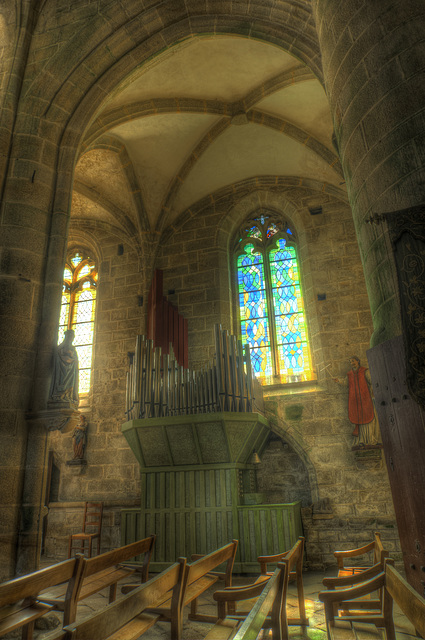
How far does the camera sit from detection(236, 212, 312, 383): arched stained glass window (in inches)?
338

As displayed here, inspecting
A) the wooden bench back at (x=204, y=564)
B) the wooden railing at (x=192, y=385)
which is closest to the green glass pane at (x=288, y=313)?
the wooden railing at (x=192, y=385)

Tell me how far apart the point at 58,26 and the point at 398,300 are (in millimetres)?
6560

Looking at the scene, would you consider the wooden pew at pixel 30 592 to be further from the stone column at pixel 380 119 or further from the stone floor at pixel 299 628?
the stone column at pixel 380 119

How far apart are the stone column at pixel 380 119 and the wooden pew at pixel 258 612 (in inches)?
63.1

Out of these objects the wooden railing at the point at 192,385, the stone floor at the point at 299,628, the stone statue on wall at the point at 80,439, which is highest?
the wooden railing at the point at 192,385

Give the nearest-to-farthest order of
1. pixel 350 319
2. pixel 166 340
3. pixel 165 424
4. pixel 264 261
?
pixel 165 424 → pixel 350 319 → pixel 166 340 → pixel 264 261

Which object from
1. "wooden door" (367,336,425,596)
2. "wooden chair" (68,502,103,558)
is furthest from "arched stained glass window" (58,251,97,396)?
"wooden door" (367,336,425,596)

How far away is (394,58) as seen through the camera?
3199mm

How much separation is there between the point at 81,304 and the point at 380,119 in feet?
28.0

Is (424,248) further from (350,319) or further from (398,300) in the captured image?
(350,319)

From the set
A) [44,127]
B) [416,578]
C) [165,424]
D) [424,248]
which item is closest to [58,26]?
[44,127]

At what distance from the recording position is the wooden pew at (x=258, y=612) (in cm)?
171

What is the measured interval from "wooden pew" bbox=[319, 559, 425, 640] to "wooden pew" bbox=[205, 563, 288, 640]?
10.5 inches

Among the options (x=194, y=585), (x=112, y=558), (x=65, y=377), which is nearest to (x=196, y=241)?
(x=65, y=377)
